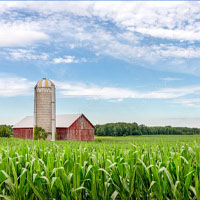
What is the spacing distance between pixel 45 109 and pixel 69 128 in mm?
6171

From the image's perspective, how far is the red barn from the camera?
32.8 m

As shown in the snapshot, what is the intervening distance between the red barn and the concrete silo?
494 centimetres

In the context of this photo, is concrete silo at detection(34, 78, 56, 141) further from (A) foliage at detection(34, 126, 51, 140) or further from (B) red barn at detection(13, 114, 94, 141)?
(B) red barn at detection(13, 114, 94, 141)

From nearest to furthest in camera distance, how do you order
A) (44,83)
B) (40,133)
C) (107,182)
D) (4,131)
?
(107,182) < (4,131) < (40,133) < (44,83)

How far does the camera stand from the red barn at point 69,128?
108 ft

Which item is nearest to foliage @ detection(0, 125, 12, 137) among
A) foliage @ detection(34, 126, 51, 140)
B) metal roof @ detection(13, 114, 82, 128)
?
foliage @ detection(34, 126, 51, 140)

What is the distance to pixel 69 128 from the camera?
32.8 meters

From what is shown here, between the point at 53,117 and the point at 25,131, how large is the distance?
8.11 meters

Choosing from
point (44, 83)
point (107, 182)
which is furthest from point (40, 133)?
point (107, 182)

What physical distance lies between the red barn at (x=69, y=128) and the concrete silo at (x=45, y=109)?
494cm

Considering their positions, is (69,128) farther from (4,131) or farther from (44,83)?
(4,131)

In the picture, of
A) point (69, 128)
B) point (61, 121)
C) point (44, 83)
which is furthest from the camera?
point (61, 121)

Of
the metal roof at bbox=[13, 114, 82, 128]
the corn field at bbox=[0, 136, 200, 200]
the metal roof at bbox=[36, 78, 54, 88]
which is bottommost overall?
the corn field at bbox=[0, 136, 200, 200]

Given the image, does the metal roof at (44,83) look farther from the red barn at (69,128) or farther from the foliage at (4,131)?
the red barn at (69,128)
